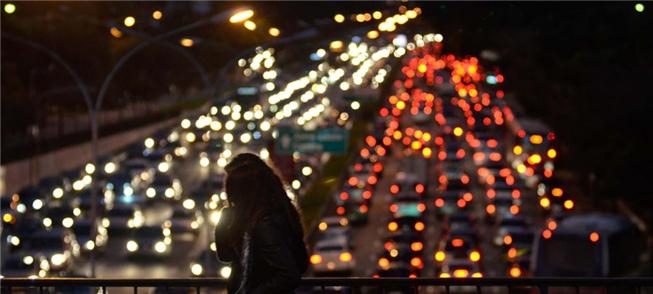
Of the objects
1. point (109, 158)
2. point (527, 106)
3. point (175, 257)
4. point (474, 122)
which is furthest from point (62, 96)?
point (474, 122)

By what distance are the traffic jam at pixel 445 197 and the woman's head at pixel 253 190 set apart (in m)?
12.5

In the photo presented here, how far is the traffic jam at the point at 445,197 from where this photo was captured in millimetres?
43156

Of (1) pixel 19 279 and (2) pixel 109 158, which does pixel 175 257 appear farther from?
(1) pixel 19 279

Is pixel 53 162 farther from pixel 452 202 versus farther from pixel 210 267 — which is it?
pixel 210 267

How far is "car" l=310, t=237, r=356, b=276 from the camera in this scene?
4141 centimetres

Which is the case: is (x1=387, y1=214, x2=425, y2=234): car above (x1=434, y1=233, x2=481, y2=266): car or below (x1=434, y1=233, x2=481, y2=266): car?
above

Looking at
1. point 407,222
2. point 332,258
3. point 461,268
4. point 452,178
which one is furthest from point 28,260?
point 452,178

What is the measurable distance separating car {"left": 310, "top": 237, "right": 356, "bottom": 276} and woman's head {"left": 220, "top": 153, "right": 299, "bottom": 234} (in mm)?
33589

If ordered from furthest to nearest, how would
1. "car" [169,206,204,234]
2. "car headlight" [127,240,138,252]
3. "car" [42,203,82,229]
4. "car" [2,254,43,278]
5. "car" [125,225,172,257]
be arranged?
"car" [169,206,204,234] < "car" [42,203,82,229] < "car" [125,225,172,257] < "car headlight" [127,240,138,252] < "car" [2,254,43,278]

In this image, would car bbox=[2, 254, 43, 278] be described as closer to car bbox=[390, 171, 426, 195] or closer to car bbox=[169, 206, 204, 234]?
car bbox=[169, 206, 204, 234]

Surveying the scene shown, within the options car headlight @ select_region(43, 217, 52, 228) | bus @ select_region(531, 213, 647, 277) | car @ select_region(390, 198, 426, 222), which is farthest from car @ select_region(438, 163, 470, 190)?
bus @ select_region(531, 213, 647, 277)

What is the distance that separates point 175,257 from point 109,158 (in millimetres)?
26372

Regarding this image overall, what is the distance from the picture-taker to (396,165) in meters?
81.9

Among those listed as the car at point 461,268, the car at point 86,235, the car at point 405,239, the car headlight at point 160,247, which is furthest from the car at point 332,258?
the car at point 86,235
